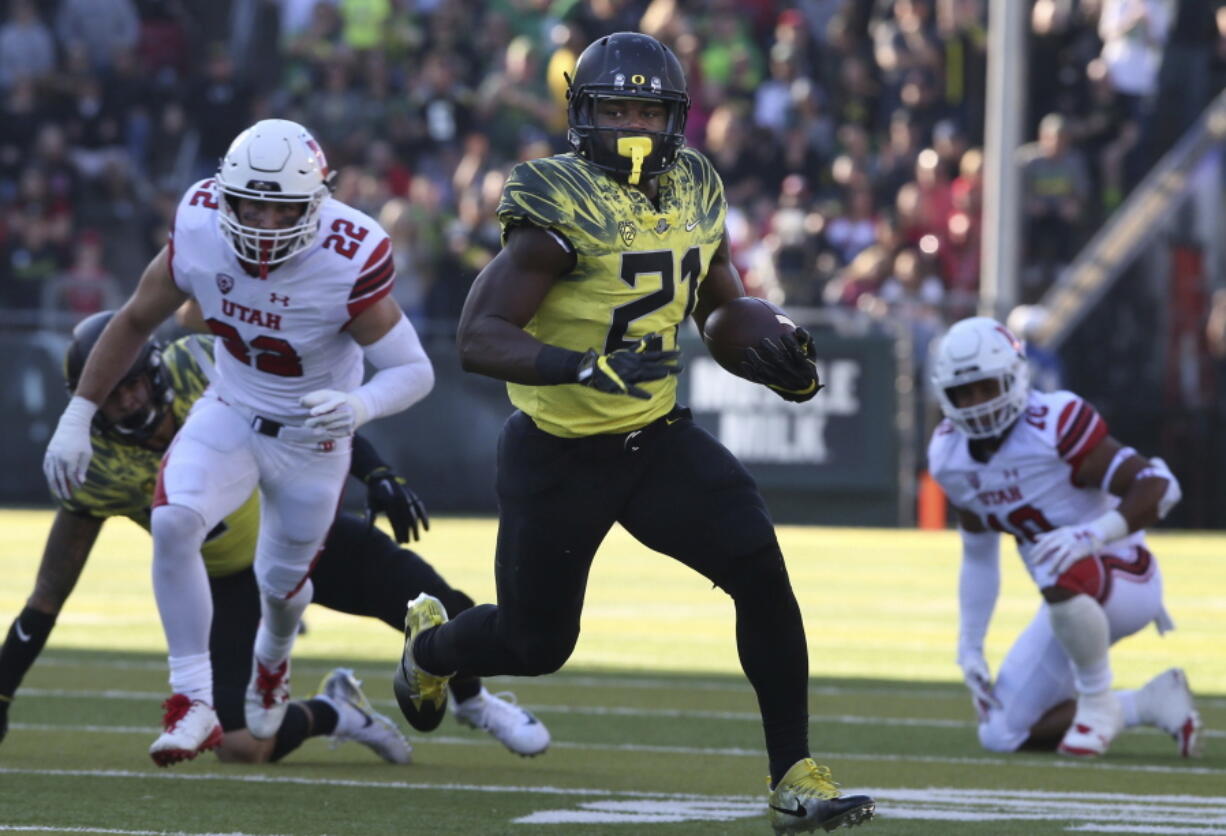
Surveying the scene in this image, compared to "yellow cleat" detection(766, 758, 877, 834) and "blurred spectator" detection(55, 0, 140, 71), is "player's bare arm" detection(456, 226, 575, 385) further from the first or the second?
"blurred spectator" detection(55, 0, 140, 71)

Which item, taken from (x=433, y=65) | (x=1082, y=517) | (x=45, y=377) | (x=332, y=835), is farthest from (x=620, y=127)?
(x=433, y=65)

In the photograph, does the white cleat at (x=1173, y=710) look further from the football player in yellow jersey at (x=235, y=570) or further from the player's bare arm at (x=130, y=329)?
the player's bare arm at (x=130, y=329)

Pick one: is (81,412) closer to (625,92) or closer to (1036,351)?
(625,92)

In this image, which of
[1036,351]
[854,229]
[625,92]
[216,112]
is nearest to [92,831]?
[625,92]

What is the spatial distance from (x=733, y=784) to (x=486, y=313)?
1723 mm

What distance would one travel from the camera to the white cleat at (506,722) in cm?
620

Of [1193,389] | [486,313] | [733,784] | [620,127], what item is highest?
[620,127]

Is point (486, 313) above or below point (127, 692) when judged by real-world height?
above

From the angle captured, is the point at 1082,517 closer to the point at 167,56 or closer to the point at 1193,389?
the point at 1193,389

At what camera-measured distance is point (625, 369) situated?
4.41 m

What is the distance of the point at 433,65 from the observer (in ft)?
59.3

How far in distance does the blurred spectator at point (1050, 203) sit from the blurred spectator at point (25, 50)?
7.98 meters

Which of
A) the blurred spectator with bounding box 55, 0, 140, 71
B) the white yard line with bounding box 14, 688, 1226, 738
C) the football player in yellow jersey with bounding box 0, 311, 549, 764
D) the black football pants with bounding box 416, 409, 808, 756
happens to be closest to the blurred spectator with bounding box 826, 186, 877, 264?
the blurred spectator with bounding box 55, 0, 140, 71

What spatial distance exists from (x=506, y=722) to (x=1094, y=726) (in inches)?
69.4
